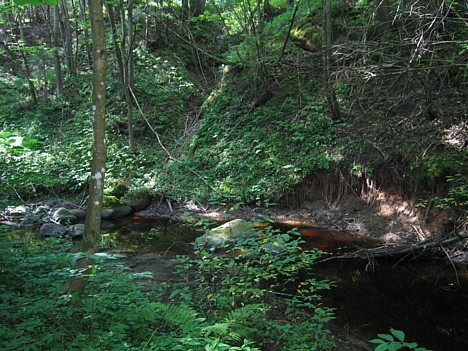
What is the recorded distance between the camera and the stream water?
4598 mm

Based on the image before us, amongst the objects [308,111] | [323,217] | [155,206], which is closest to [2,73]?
[155,206]

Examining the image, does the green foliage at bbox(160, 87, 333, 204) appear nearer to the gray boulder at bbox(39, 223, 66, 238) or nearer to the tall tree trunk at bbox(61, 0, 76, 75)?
the gray boulder at bbox(39, 223, 66, 238)

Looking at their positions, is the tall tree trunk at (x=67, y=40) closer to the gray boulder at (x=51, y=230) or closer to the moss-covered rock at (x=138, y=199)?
the moss-covered rock at (x=138, y=199)

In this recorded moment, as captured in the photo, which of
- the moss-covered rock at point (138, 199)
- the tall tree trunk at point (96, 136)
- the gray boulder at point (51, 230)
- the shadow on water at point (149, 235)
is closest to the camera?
the tall tree trunk at point (96, 136)

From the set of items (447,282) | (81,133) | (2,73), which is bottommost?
(447,282)

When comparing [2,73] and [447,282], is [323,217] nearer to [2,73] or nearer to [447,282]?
[447,282]

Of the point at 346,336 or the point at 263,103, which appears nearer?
the point at 346,336

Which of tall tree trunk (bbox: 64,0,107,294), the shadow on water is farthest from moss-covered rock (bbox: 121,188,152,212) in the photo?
tall tree trunk (bbox: 64,0,107,294)

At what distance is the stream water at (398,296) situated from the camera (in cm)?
460

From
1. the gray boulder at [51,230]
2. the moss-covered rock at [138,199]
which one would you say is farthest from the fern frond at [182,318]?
the moss-covered rock at [138,199]

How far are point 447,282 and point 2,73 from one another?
2395cm

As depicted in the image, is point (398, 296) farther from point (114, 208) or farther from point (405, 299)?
point (114, 208)

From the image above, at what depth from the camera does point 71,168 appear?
13.5 metres

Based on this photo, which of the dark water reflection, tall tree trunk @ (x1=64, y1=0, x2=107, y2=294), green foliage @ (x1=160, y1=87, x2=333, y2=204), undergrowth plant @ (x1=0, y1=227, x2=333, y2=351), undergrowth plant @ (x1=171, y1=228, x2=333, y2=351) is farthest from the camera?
green foliage @ (x1=160, y1=87, x2=333, y2=204)
